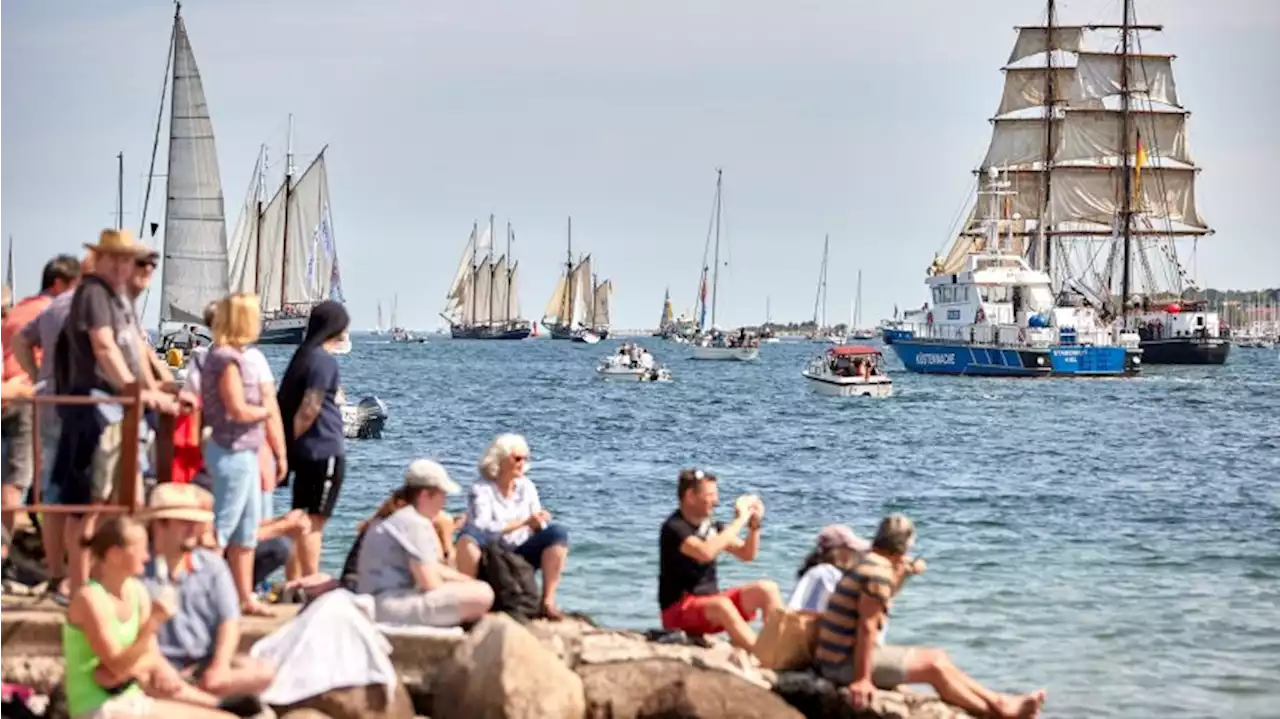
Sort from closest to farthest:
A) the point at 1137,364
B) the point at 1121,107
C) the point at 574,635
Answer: the point at 574,635 → the point at 1137,364 → the point at 1121,107

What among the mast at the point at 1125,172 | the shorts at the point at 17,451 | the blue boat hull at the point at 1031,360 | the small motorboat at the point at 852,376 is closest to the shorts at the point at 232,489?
the shorts at the point at 17,451

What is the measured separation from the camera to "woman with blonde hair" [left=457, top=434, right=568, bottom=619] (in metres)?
10.9

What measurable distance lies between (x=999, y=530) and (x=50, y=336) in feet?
56.6

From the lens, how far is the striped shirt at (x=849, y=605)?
31.3 feet

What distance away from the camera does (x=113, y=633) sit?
24.9ft

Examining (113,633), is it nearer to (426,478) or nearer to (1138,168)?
(426,478)

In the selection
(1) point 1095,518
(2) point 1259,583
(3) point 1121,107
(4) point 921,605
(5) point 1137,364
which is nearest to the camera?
(4) point 921,605

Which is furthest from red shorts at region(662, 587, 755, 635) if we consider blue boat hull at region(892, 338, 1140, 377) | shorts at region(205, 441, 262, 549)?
blue boat hull at region(892, 338, 1140, 377)

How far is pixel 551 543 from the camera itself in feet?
35.9

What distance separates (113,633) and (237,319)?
87.4 inches

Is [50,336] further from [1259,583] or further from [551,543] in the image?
[1259,583]

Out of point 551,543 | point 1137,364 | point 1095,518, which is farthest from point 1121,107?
point 551,543

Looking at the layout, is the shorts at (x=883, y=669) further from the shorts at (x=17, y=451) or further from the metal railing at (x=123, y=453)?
the shorts at (x=17, y=451)

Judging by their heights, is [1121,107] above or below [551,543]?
above
